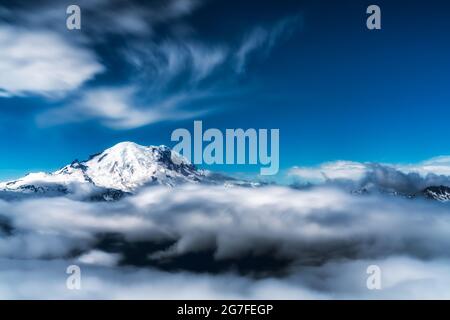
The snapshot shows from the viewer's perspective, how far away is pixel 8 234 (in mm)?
179625

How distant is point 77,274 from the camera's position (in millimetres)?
17500

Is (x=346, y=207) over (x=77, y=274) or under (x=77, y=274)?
over

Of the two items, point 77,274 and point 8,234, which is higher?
point 8,234

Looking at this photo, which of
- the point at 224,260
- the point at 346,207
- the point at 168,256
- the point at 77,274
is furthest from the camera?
the point at 168,256
